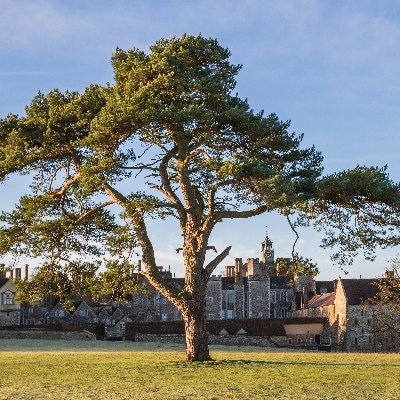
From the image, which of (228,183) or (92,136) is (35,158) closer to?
(92,136)

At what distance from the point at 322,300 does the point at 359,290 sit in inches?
478

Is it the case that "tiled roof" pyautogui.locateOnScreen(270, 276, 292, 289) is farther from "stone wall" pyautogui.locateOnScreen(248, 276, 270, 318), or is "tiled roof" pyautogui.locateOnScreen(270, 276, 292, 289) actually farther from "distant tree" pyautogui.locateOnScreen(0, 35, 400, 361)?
"distant tree" pyautogui.locateOnScreen(0, 35, 400, 361)

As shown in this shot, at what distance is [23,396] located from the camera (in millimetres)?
16422

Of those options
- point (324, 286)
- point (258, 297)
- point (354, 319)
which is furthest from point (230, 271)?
point (354, 319)

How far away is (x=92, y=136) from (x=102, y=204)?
16.8ft

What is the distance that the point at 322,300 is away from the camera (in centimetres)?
9338

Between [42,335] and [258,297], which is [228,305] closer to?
[258,297]

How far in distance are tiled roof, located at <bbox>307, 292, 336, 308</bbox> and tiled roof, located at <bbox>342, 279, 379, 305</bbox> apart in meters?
4.95

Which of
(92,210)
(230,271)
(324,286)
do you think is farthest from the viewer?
(324,286)

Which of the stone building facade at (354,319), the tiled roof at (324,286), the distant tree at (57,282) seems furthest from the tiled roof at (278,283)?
the distant tree at (57,282)

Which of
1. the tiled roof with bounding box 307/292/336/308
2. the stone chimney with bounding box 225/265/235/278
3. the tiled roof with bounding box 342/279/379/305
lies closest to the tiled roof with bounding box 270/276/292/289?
the tiled roof with bounding box 307/292/336/308

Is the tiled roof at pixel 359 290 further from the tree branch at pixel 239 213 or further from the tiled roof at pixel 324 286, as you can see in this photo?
the tree branch at pixel 239 213

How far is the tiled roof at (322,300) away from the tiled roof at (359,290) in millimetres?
4951

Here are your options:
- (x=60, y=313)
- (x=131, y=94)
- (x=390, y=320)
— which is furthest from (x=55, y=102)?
(x=60, y=313)
